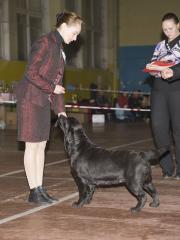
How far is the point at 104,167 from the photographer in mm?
4230

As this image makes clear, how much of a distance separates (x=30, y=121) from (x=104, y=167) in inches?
27.9

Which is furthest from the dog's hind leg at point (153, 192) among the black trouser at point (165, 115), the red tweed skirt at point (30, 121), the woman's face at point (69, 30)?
the woman's face at point (69, 30)

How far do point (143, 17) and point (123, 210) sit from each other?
17883 millimetres

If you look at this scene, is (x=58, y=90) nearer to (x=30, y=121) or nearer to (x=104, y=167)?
(x=30, y=121)

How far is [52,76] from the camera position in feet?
14.3

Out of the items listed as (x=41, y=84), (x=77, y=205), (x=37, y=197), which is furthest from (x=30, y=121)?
Answer: (x=77, y=205)

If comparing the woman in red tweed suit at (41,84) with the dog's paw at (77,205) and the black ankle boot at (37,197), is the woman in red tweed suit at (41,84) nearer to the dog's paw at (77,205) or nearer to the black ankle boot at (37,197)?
the black ankle boot at (37,197)

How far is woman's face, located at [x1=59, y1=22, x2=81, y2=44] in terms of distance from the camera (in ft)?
14.3

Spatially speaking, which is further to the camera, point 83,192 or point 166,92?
point 166,92

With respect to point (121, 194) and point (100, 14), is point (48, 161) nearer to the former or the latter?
point (121, 194)

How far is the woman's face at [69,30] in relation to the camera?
4348 millimetres

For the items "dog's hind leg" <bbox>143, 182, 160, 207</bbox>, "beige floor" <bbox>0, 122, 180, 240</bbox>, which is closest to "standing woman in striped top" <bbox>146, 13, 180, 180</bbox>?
"beige floor" <bbox>0, 122, 180, 240</bbox>

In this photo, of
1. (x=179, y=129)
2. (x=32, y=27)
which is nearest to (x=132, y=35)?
(x=32, y=27)

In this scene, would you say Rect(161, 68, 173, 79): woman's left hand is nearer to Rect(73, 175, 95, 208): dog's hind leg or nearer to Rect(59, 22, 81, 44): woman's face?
Rect(59, 22, 81, 44): woman's face
